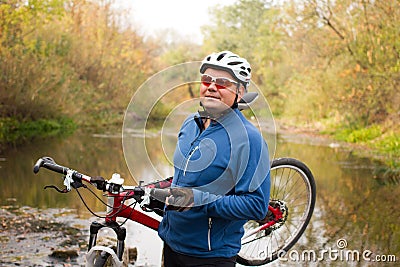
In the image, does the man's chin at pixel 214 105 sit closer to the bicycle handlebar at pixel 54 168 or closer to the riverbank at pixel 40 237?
the bicycle handlebar at pixel 54 168

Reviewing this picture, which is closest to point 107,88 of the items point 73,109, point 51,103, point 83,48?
point 83,48

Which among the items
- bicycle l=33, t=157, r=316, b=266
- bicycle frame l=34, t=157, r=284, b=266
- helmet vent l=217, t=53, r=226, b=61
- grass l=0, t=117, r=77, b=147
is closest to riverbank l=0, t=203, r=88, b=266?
bicycle l=33, t=157, r=316, b=266

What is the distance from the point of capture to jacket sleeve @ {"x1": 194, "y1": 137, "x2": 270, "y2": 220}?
339cm

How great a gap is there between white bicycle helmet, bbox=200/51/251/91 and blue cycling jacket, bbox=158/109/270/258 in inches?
Result: 8.0

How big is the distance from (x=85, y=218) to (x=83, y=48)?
25.7 meters

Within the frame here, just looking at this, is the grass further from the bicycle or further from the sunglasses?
the sunglasses

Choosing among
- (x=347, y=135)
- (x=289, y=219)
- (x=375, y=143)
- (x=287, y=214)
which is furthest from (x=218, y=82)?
(x=347, y=135)

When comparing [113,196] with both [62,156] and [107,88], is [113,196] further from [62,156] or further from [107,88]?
[107,88]

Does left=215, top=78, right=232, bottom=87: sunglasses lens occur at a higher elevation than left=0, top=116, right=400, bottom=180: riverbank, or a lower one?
lower

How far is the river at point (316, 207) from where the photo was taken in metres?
6.49

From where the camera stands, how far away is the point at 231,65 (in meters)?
3.55

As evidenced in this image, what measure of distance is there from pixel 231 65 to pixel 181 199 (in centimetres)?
82

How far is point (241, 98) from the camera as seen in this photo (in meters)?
3.70

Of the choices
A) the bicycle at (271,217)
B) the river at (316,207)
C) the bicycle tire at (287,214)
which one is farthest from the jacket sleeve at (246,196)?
the bicycle tire at (287,214)
